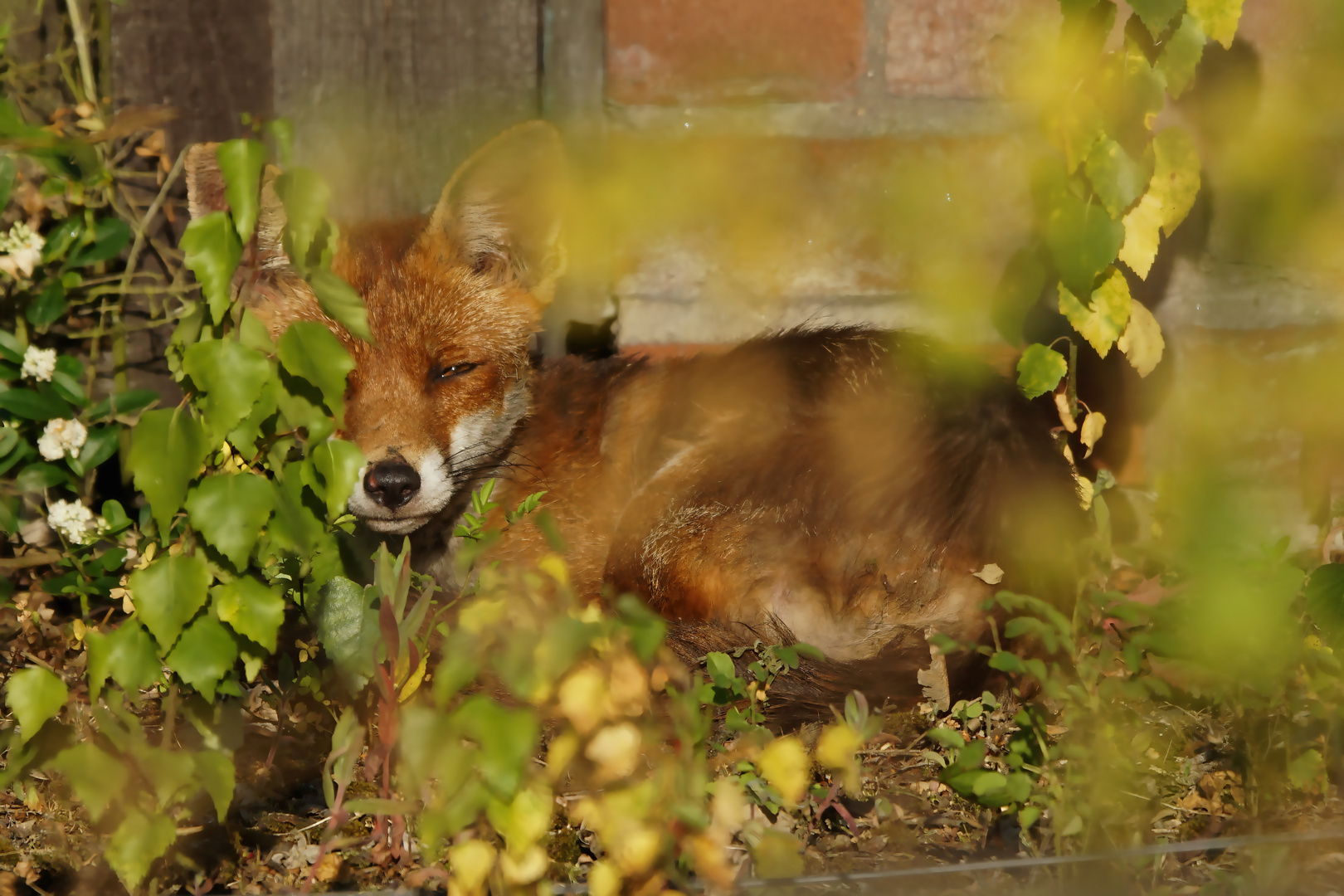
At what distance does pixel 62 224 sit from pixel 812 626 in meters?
1.85

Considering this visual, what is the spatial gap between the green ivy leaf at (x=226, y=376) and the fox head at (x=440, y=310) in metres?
1.00

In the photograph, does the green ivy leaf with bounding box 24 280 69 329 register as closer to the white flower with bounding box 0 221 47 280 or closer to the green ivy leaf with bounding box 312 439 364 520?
the white flower with bounding box 0 221 47 280

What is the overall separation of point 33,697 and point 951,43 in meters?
2.74

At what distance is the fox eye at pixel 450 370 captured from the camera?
9.11 feet

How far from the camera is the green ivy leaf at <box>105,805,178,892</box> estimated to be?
1.45 meters

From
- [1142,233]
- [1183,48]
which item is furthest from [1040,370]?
[1183,48]

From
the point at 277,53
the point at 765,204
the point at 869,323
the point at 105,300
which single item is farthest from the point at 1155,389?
the point at 105,300

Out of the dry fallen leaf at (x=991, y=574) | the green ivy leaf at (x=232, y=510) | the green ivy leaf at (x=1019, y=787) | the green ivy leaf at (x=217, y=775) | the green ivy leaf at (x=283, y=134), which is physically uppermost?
the green ivy leaf at (x=283, y=134)

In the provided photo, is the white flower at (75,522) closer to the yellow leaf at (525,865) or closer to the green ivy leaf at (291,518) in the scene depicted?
the green ivy leaf at (291,518)

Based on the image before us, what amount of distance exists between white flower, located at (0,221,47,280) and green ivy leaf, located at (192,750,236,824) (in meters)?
1.06

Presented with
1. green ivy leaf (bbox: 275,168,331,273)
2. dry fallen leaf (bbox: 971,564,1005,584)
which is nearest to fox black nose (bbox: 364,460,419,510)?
green ivy leaf (bbox: 275,168,331,273)

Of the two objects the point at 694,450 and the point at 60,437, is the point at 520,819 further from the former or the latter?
the point at 694,450

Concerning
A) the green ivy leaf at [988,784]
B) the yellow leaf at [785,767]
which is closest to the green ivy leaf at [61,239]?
the yellow leaf at [785,767]

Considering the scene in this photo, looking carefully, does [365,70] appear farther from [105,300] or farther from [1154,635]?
[1154,635]
